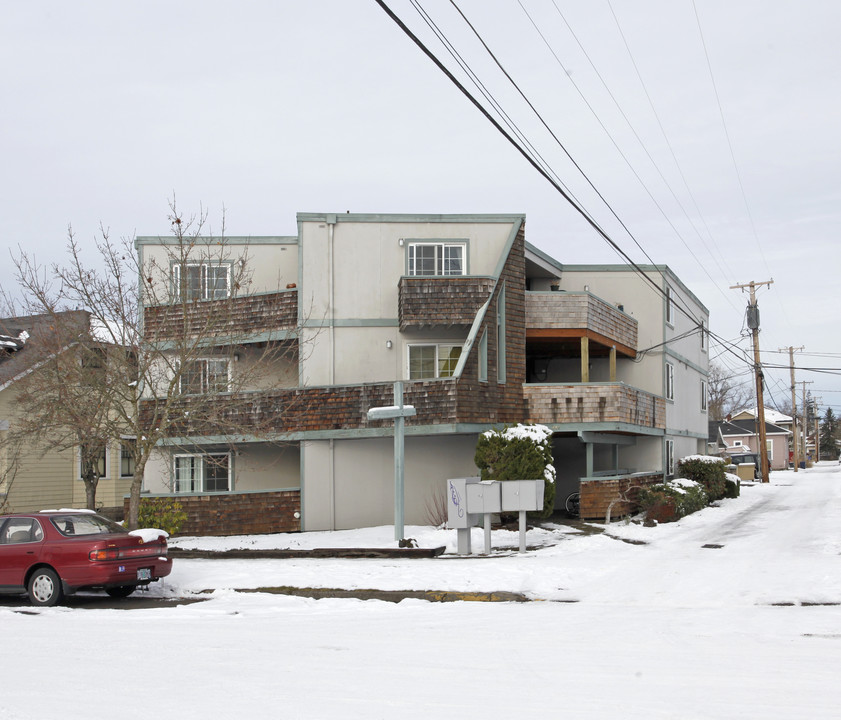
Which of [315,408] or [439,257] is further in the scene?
[439,257]

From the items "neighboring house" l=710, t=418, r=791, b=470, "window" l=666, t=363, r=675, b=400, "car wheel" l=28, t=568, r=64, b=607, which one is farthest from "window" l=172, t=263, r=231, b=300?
"neighboring house" l=710, t=418, r=791, b=470

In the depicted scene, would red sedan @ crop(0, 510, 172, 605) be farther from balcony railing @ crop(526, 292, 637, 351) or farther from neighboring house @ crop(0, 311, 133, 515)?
balcony railing @ crop(526, 292, 637, 351)

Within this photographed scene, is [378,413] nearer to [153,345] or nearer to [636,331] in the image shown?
[153,345]

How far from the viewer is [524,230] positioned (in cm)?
2481

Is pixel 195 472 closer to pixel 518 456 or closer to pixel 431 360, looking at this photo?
pixel 431 360

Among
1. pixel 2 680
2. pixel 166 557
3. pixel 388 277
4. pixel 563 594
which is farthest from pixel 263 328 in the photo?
pixel 2 680

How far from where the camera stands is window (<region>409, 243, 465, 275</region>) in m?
24.6

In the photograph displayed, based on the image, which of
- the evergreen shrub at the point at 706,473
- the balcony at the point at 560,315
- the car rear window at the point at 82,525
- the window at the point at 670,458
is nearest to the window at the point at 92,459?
the car rear window at the point at 82,525

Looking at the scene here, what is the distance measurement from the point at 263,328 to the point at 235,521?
516cm

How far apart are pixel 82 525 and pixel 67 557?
0.88 metres

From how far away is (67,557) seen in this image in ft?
44.5

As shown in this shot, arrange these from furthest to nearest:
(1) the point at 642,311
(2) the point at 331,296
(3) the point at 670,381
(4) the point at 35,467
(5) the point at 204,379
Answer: (3) the point at 670,381 < (4) the point at 35,467 < (1) the point at 642,311 < (2) the point at 331,296 < (5) the point at 204,379

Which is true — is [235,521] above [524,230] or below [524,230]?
below

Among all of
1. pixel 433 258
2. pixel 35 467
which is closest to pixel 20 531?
pixel 433 258
